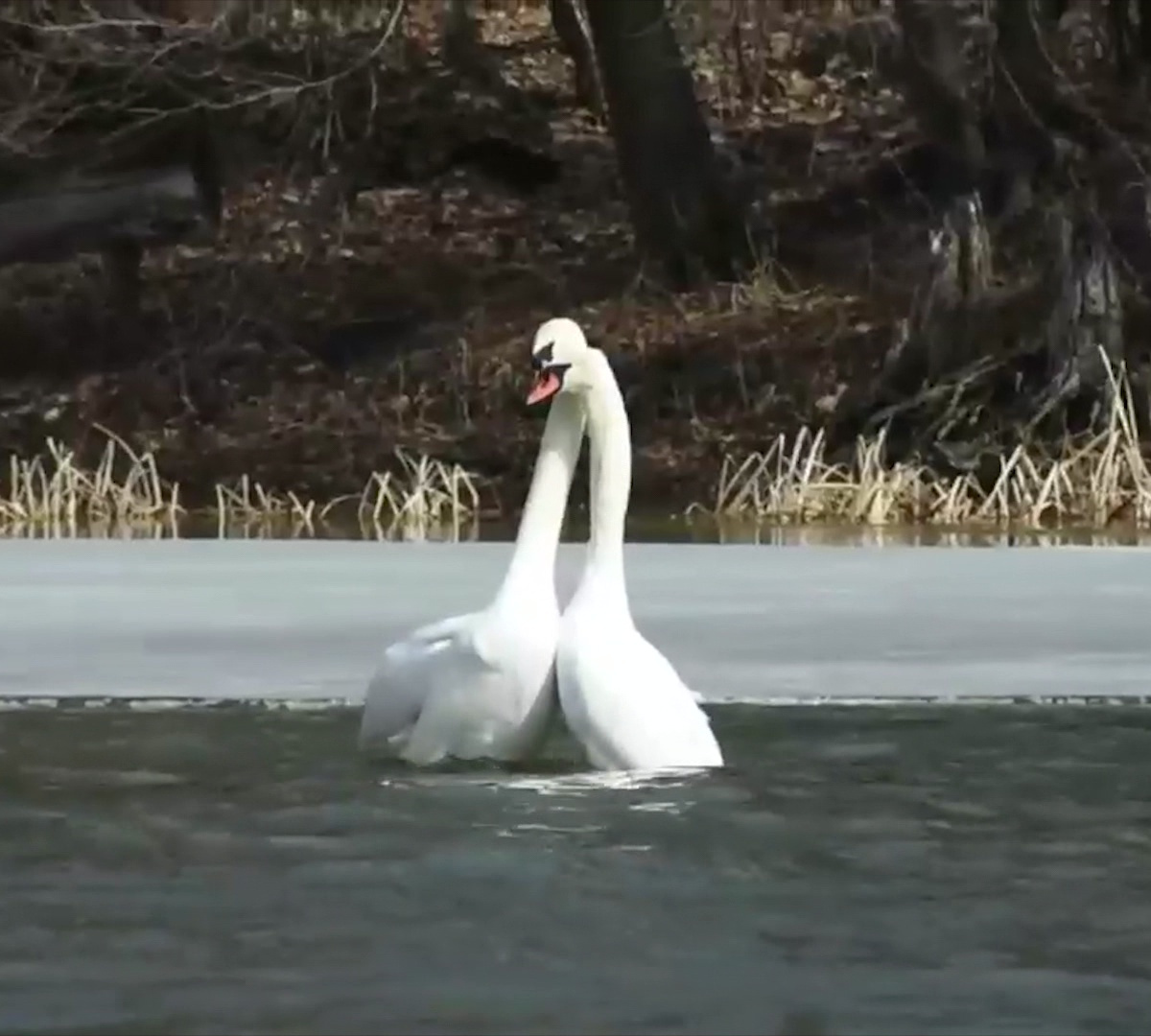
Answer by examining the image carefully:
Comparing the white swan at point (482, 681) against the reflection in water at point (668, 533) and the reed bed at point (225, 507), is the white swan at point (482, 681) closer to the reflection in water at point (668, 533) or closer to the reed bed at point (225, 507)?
the reflection in water at point (668, 533)

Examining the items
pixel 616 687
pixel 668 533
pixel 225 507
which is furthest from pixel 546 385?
pixel 225 507

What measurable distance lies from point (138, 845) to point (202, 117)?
19476 mm

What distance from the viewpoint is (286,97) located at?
86.8 ft

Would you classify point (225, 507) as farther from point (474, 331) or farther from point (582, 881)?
point (582, 881)

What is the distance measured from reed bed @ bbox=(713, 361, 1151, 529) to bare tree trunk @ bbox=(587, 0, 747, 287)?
5127 mm

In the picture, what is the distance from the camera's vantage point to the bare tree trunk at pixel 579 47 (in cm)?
2640

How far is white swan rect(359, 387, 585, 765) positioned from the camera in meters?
8.30

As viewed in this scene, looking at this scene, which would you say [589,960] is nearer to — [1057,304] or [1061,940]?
[1061,940]

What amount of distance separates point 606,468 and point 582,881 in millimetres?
2411

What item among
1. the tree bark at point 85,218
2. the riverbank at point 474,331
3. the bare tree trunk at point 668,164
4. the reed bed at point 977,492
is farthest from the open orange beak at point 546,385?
the tree bark at point 85,218

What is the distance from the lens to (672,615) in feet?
37.1

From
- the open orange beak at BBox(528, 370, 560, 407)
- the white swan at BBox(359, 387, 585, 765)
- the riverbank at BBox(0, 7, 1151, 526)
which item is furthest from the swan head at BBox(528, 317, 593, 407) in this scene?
the riverbank at BBox(0, 7, 1151, 526)

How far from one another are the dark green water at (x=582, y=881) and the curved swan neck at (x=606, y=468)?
55cm

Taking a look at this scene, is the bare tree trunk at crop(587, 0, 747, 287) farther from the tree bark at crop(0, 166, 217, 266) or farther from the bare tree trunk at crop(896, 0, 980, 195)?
the tree bark at crop(0, 166, 217, 266)
